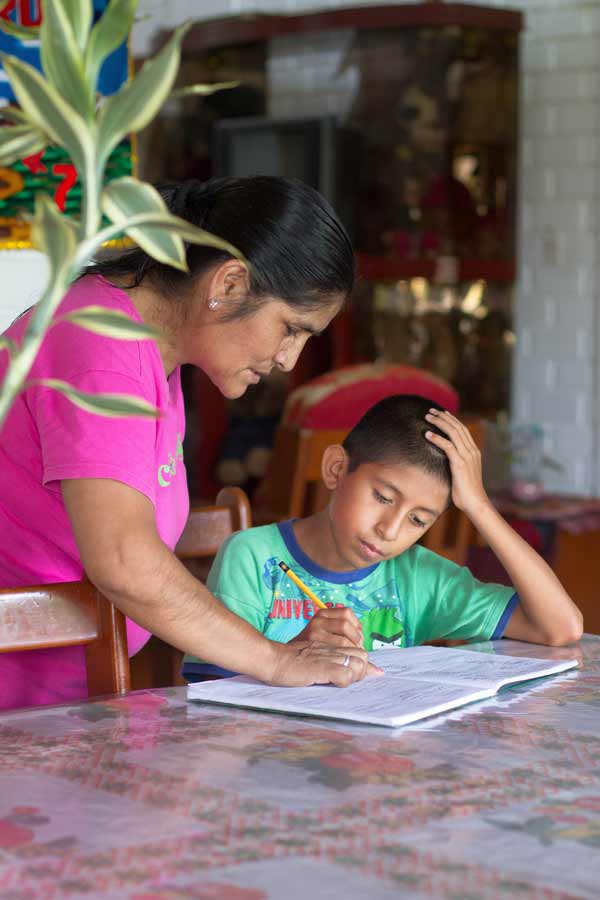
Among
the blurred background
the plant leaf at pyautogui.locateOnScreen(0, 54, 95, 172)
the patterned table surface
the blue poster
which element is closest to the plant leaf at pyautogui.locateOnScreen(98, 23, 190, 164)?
the plant leaf at pyautogui.locateOnScreen(0, 54, 95, 172)

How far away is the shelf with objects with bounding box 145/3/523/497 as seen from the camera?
15.8 ft

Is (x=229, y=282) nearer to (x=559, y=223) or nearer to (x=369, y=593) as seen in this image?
Answer: (x=369, y=593)

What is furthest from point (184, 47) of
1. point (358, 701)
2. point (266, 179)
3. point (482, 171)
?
point (358, 701)

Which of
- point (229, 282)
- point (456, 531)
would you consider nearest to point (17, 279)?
point (229, 282)

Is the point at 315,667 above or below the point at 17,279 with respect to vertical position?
below

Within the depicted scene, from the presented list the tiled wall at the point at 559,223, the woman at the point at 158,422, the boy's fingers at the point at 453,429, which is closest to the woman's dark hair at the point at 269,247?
the woman at the point at 158,422

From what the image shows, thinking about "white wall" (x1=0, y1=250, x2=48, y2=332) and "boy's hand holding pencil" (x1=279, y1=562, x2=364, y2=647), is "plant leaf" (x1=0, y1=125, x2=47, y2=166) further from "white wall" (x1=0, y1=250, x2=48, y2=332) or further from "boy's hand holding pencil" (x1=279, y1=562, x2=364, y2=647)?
"white wall" (x1=0, y1=250, x2=48, y2=332)

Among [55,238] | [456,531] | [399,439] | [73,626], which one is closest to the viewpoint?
[55,238]

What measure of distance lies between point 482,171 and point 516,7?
0.79 meters

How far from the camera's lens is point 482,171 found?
16.2 feet

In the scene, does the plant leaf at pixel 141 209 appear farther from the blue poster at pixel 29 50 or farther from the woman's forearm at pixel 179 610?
the blue poster at pixel 29 50

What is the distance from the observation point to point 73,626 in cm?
140

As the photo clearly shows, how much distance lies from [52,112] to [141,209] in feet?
0.23

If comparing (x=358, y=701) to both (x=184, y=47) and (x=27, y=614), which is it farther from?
(x=184, y=47)
